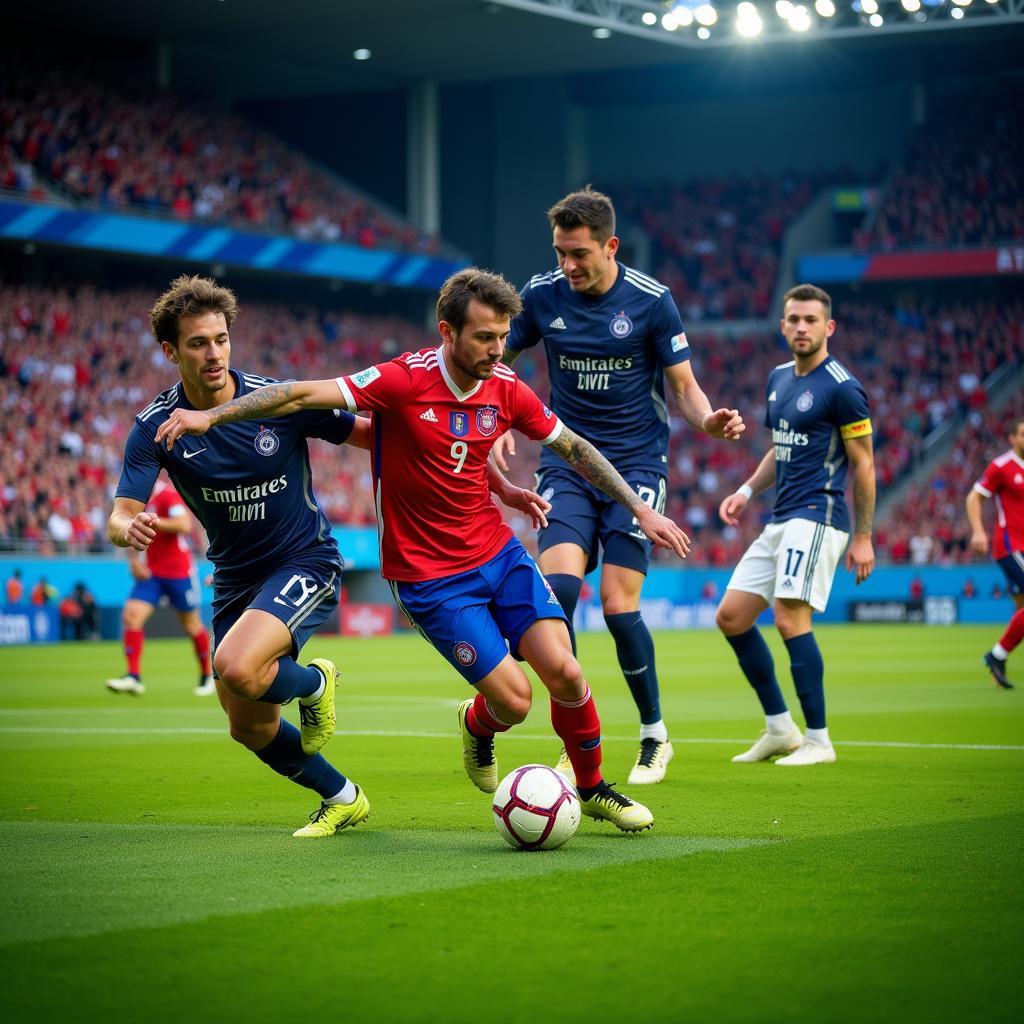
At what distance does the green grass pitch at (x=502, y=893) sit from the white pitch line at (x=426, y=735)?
0.10 m

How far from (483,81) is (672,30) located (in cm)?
1038

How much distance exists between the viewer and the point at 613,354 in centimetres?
837

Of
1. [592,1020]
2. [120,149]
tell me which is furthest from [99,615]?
[592,1020]

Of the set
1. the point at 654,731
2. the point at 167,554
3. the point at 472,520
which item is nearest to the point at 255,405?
the point at 472,520

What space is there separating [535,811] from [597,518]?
2.55 m

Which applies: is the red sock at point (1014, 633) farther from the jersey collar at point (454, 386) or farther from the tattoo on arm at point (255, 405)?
the tattoo on arm at point (255, 405)

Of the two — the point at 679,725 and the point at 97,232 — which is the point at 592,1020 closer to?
the point at 679,725

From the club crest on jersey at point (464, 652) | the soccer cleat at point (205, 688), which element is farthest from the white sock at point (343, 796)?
the soccer cleat at point (205, 688)

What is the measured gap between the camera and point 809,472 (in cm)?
963

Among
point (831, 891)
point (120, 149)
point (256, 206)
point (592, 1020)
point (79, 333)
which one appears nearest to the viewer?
point (592, 1020)

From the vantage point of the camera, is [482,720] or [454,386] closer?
[454,386]

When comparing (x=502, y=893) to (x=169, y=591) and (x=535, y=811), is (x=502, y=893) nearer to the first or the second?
(x=535, y=811)

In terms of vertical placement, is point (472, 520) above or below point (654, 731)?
above

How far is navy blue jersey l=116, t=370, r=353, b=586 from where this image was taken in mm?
6738
